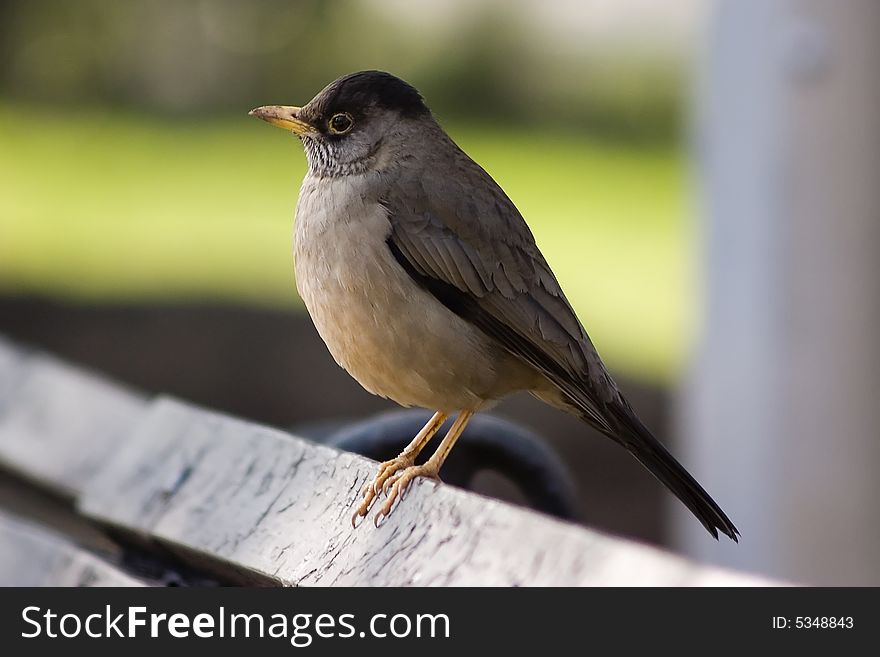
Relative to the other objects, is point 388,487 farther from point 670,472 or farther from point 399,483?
point 670,472

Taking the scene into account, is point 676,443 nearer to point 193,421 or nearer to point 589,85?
point 193,421

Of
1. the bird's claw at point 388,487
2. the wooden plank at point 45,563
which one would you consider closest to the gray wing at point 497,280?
Result: the bird's claw at point 388,487

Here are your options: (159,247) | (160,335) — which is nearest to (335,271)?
(160,335)

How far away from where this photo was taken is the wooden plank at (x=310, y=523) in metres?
1.89

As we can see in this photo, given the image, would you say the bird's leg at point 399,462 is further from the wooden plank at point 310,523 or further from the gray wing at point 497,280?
the gray wing at point 497,280

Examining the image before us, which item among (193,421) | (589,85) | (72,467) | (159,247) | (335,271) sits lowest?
(159,247)

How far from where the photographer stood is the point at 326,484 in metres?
2.57

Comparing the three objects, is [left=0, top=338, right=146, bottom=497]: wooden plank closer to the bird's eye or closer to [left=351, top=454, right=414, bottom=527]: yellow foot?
the bird's eye

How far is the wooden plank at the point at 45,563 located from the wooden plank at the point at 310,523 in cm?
11

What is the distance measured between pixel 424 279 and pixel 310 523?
2.93ft

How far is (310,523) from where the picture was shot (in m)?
2.54

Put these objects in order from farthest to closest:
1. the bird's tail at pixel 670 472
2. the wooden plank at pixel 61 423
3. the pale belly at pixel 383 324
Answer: the wooden plank at pixel 61 423
the pale belly at pixel 383 324
the bird's tail at pixel 670 472

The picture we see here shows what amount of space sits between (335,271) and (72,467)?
1.08 metres
